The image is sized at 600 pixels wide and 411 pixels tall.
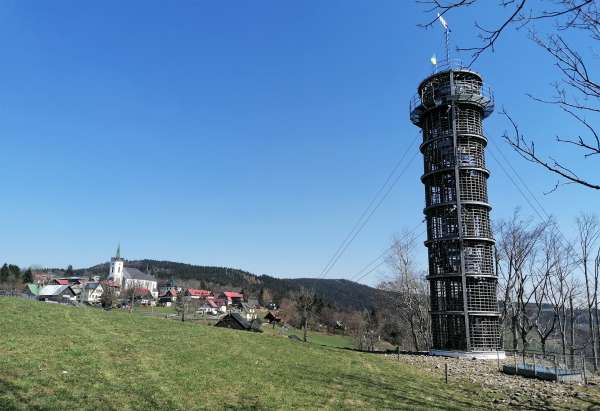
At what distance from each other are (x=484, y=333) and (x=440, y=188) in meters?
11.2

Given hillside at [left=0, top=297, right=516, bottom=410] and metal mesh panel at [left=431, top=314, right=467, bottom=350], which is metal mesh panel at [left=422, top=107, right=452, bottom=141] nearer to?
metal mesh panel at [left=431, top=314, right=467, bottom=350]

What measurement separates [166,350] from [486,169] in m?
26.3

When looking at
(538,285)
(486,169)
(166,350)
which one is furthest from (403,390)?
(538,285)

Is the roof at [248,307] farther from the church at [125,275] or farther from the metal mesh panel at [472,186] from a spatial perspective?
the metal mesh panel at [472,186]

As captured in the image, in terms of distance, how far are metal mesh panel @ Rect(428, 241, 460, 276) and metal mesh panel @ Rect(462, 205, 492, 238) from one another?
1.34 meters

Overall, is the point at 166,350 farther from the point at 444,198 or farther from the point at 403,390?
the point at 444,198

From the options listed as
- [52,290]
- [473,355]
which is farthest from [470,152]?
[52,290]

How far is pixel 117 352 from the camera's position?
1584 centimetres

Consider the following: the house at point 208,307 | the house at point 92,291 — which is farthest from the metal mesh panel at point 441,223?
the house at point 92,291

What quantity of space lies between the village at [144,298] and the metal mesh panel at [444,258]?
31265 mm

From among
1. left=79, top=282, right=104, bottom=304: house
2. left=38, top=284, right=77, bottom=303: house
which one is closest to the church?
left=79, top=282, right=104, bottom=304: house

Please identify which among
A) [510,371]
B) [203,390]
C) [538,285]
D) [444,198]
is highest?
[444,198]

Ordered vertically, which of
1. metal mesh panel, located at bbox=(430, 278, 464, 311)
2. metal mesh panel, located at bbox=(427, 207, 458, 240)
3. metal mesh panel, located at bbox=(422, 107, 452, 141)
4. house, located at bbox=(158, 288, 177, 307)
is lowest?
house, located at bbox=(158, 288, 177, 307)

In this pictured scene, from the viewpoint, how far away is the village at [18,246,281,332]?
64.9 metres
